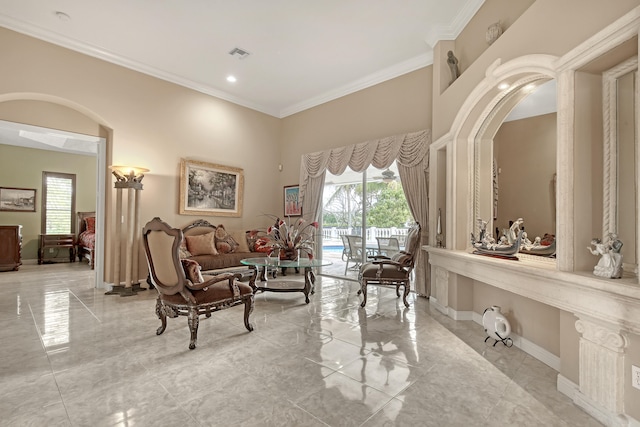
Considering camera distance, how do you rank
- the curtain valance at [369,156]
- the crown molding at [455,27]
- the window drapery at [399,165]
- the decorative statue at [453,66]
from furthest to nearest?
1. the curtain valance at [369,156]
2. the window drapery at [399,165]
3. the decorative statue at [453,66]
4. the crown molding at [455,27]

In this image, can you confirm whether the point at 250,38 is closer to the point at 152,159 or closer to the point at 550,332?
the point at 152,159

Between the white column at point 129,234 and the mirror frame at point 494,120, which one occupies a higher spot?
the mirror frame at point 494,120

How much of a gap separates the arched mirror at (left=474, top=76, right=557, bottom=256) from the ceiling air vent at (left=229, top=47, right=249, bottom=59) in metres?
3.71

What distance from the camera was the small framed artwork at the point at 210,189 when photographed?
5.89m

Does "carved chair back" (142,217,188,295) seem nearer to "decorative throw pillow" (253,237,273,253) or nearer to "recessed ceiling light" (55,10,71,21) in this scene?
"decorative throw pillow" (253,237,273,253)

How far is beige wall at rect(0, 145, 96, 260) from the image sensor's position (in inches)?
307

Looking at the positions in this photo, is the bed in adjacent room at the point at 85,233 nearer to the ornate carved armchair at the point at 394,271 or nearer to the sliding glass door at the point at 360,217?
the sliding glass door at the point at 360,217

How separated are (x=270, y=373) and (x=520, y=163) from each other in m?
3.02

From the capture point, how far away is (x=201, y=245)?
564 cm

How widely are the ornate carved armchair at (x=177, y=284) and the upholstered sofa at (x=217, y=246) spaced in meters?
2.17

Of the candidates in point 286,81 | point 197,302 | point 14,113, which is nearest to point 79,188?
point 14,113

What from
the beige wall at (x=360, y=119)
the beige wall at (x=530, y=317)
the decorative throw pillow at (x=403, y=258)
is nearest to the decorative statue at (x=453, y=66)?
the beige wall at (x=360, y=119)

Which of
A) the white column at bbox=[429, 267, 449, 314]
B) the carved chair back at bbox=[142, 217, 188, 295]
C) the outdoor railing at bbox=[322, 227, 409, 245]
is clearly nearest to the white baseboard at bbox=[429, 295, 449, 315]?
the white column at bbox=[429, 267, 449, 314]

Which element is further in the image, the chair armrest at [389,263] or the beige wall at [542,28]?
the chair armrest at [389,263]
